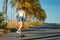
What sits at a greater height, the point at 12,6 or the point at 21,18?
the point at 12,6

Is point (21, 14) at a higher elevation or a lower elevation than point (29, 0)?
lower

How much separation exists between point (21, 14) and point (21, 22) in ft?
1.56

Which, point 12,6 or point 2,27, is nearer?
point 2,27

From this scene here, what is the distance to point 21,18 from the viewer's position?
43.7 ft

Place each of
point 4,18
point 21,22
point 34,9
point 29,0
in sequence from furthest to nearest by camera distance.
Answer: point 34,9 < point 29,0 < point 4,18 < point 21,22

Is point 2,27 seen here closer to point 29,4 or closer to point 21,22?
point 21,22

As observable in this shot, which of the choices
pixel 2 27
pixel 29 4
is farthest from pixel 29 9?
pixel 2 27

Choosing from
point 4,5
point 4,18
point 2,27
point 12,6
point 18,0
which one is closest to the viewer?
point 4,18

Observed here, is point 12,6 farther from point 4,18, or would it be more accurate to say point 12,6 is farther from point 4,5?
point 4,18

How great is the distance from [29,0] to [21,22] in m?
29.3

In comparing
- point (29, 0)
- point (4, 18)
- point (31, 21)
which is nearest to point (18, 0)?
point (29, 0)

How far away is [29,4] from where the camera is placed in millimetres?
44250

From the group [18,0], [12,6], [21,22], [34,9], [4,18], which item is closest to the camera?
[21,22]

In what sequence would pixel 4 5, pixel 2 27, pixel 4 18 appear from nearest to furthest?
pixel 4 18 < pixel 2 27 < pixel 4 5
